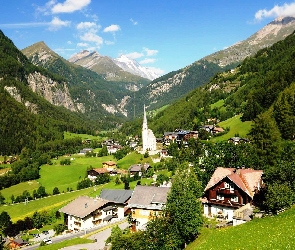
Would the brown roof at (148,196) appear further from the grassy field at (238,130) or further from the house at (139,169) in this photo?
the grassy field at (238,130)

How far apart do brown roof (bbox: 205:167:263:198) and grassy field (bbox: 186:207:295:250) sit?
1229 cm

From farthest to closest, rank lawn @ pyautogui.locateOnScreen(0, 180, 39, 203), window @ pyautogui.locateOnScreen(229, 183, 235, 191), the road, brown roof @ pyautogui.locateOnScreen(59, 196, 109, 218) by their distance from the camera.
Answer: lawn @ pyautogui.locateOnScreen(0, 180, 39, 203), brown roof @ pyautogui.locateOnScreen(59, 196, 109, 218), the road, window @ pyautogui.locateOnScreen(229, 183, 235, 191)

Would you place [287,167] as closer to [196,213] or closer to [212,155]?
[196,213]

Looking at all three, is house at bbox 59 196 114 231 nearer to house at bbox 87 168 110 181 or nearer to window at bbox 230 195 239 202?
window at bbox 230 195 239 202

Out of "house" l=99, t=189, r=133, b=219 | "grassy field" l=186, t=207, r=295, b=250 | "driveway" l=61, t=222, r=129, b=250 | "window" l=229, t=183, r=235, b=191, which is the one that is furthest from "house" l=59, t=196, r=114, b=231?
"grassy field" l=186, t=207, r=295, b=250

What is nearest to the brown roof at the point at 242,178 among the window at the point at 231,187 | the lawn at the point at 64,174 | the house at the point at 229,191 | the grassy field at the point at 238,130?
the house at the point at 229,191

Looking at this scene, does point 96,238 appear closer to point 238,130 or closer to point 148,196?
point 148,196

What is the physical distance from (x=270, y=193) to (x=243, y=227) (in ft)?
22.5

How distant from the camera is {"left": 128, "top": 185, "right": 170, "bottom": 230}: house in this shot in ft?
217

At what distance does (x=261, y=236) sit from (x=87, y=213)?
59177mm

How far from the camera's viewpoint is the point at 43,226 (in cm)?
9906

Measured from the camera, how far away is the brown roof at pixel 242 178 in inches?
2123

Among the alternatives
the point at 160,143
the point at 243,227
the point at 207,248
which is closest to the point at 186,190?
the point at 243,227

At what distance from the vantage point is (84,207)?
288ft
